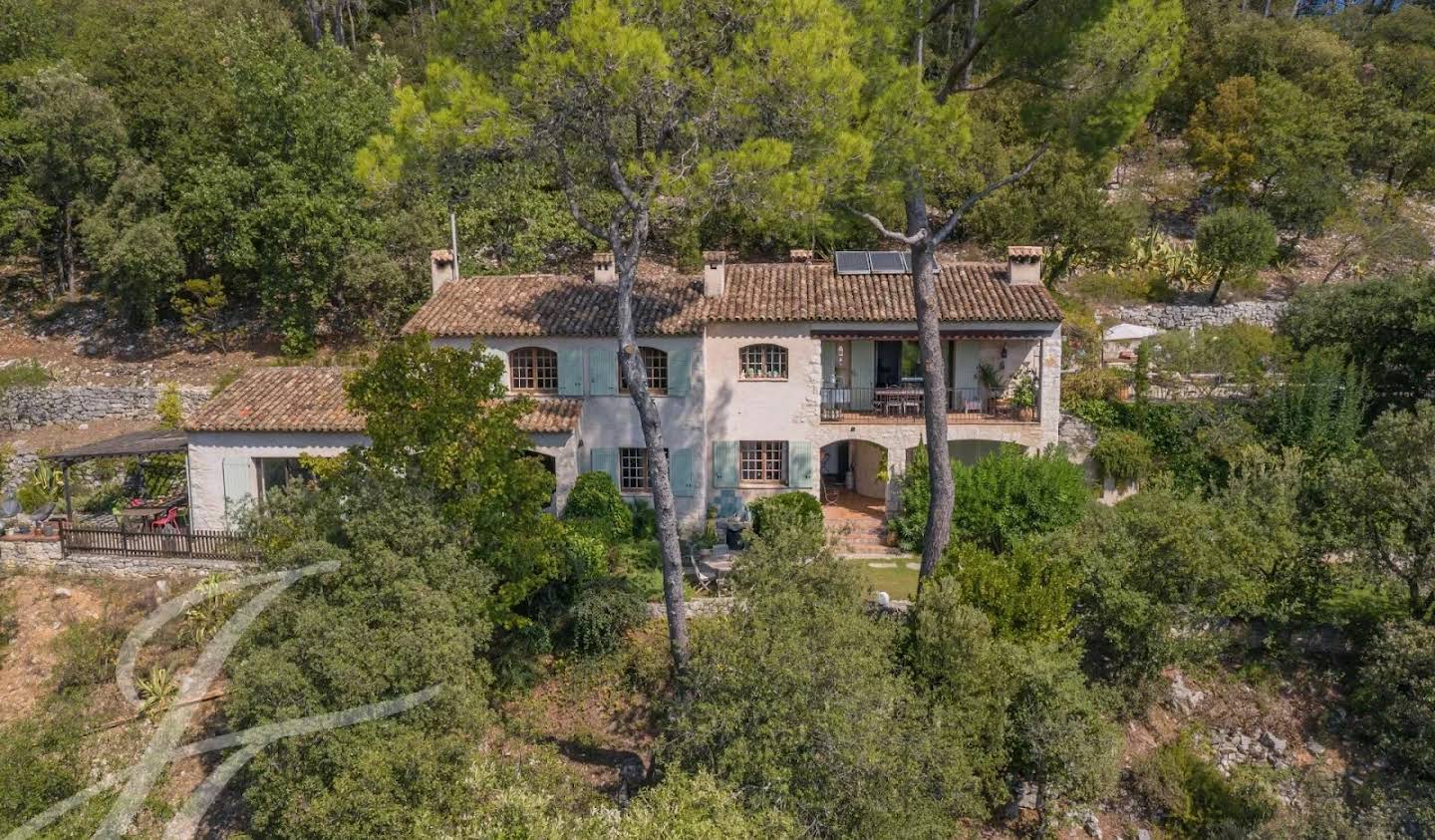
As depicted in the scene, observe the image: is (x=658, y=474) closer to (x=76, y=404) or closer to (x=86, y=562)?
(x=86, y=562)

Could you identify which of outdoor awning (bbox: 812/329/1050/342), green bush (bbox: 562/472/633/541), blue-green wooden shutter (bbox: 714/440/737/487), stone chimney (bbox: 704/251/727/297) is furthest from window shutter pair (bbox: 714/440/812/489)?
stone chimney (bbox: 704/251/727/297)

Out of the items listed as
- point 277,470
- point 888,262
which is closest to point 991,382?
point 888,262

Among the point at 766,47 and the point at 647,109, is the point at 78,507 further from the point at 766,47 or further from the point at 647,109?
the point at 766,47

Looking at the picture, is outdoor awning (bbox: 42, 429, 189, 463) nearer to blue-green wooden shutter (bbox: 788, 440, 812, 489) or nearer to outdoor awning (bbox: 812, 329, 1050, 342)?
blue-green wooden shutter (bbox: 788, 440, 812, 489)

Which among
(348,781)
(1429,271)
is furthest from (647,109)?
(1429,271)

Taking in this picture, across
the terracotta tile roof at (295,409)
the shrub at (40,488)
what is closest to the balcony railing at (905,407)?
the terracotta tile roof at (295,409)

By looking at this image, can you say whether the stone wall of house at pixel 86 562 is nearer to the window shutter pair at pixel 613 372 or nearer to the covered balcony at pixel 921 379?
the window shutter pair at pixel 613 372
